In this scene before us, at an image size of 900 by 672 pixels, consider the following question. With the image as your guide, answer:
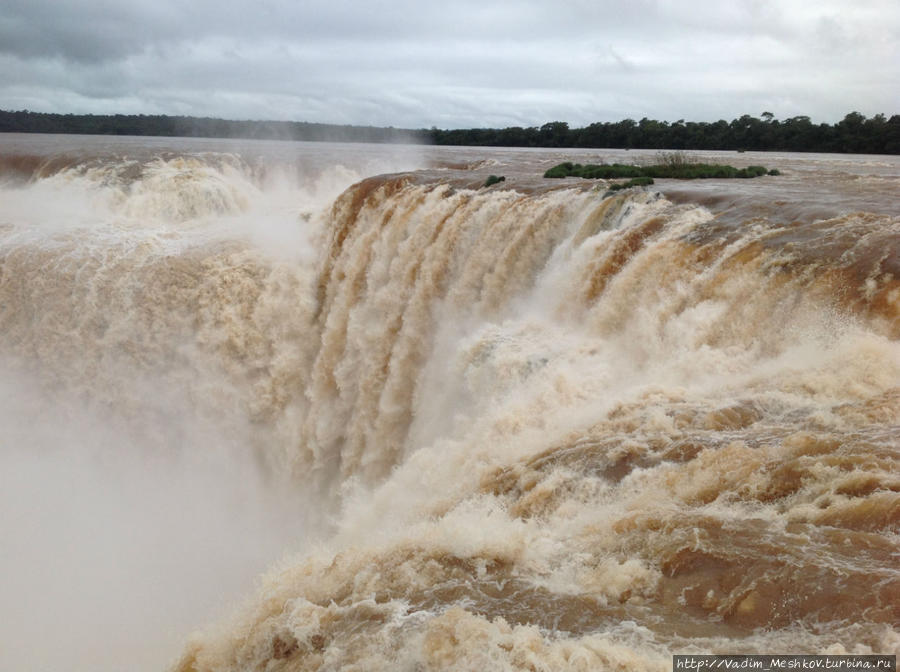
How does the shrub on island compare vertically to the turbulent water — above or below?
above

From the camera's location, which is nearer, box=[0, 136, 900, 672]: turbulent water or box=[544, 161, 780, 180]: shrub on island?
box=[0, 136, 900, 672]: turbulent water

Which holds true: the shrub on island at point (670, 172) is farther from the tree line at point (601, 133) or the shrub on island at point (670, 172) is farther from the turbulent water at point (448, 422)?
the tree line at point (601, 133)

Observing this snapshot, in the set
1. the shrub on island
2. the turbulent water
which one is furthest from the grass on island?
the turbulent water

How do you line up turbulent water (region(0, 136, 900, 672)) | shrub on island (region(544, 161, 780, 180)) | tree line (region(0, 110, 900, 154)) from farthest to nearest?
tree line (region(0, 110, 900, 154)), shrub on island (region(544, 161, 780, 180)), turbulent water (region(0, 136, 900, 672))

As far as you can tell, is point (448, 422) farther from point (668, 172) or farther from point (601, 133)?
point (601, 133)

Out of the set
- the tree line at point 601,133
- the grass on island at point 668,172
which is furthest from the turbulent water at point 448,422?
the tree line at point 601,133

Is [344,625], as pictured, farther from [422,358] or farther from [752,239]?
[422,358]

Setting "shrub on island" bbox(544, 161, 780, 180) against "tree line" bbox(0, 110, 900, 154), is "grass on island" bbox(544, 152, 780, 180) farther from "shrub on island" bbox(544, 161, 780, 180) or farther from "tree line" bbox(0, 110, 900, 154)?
"tree line" bbox(0, 110, 900, 154)

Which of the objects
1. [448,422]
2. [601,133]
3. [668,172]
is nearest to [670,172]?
[668,172]

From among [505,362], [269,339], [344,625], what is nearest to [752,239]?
[505,362]
